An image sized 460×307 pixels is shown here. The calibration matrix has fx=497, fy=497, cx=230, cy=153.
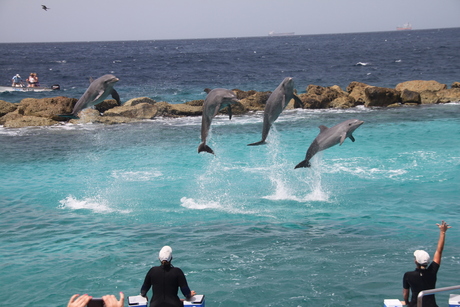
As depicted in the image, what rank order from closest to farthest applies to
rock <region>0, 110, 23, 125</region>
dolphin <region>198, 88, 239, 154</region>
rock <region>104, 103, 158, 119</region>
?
1. dolphin <region>198, 88, 239, 154</region>
2. rock <region>0, 110, 23, 125</region>
3. rock <region>104, 103, 158, 119</region>

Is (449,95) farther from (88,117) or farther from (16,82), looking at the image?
Result: (16,82)

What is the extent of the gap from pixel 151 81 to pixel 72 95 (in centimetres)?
1261

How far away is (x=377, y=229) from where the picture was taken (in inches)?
427

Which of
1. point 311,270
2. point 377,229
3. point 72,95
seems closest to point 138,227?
point 311,270

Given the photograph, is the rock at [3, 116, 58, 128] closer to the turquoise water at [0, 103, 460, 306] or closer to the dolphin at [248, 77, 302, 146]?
the turquoise water at [0, 103, 460, 306]

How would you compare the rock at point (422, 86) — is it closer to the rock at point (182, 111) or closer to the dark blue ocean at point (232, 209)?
the dark blue ocean at point (232, 209)

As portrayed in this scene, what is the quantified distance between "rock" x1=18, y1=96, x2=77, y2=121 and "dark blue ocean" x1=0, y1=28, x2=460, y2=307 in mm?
1469

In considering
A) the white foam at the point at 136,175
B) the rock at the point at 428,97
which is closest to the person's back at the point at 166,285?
the white foam at the point at 136,175

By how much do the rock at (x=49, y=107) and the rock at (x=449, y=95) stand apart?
2132cm

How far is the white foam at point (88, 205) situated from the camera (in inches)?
512

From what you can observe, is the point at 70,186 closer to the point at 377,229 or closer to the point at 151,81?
the point at 377,229

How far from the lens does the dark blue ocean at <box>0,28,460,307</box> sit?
8.51 meters

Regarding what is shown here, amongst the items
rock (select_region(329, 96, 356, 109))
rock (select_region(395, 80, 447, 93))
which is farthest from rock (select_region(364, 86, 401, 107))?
rock (select_region(395, 80, 447, 93))

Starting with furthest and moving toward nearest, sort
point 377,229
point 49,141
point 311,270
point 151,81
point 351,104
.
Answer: point 151,81 < point 351,104 < point 49,141 < point 377,229 < point 311,270
